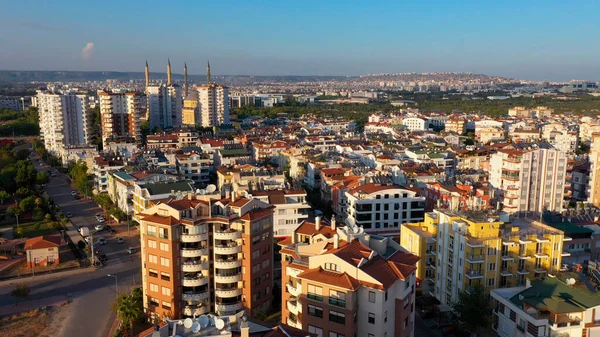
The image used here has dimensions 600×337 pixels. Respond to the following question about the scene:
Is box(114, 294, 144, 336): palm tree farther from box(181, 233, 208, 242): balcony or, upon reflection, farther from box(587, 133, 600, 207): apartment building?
box(587, 133, 600, 207): apartment building

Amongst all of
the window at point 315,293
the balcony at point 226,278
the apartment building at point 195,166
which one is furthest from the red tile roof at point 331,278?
the apartment building at point 195,166

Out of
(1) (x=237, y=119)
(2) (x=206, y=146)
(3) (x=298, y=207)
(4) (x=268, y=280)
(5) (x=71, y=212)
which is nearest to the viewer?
(4) (x=268, y=280)


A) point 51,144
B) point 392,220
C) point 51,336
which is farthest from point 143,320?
point 51,144

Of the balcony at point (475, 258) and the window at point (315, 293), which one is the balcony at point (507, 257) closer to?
the balcony at point (475, 258)

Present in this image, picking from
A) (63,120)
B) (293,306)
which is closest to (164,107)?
(63,120)

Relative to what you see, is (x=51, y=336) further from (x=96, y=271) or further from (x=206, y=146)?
(x=206, y=146)

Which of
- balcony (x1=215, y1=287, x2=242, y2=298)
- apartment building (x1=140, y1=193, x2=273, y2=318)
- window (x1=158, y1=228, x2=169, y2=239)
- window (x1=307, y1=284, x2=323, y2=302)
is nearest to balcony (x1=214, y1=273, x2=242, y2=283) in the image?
apartment building (x1=140, y1=193, x2=273, y2=318)
